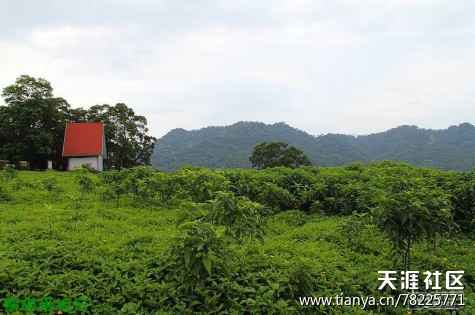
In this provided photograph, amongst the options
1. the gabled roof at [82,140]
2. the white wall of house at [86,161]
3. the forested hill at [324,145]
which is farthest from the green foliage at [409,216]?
the forested hill at [324,145]

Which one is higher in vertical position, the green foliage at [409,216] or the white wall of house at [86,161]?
the white wall of house at [86,161]

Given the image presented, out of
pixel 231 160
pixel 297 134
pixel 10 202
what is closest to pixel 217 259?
pixel 10 202

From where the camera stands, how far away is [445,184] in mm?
7227

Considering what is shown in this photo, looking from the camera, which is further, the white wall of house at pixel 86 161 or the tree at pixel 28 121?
the white wall of house at pixel 86 161

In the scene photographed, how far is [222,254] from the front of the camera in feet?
10.1

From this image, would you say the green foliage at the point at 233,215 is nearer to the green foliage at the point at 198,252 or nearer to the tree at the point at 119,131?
the green foliage at the point at 198,252

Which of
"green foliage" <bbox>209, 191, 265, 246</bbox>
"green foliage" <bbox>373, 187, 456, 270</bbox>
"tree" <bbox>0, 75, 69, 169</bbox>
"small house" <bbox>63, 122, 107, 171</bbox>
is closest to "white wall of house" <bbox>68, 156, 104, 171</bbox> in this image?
"small house" <bbox>63, 122, 107, 171</bbox>

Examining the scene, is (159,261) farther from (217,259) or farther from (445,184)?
(445,184)

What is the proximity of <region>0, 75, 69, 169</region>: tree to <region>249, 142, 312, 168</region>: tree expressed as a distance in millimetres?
18035

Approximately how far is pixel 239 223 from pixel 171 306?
105 centimetres

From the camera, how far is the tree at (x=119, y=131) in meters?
29.8

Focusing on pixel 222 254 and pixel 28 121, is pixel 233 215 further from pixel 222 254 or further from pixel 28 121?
pixel 28 121

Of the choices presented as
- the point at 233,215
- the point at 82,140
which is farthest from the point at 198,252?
the point at 82,140

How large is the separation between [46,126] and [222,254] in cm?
2762
